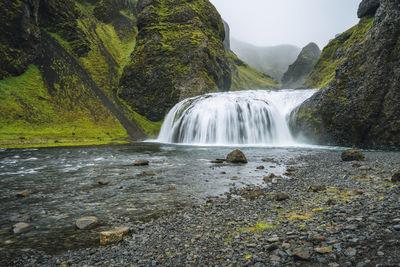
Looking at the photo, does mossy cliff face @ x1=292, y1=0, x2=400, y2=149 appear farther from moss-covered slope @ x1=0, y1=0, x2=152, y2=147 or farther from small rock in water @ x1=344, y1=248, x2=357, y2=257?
moss-covered slope @ x1=0, y1=0, x2=152, y2=147

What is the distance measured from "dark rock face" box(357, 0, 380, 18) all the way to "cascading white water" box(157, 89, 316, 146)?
3023 centimetres

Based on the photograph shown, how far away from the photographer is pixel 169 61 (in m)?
63.0

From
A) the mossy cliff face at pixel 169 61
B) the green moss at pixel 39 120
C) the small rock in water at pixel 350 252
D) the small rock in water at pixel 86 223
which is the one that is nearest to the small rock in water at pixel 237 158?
the small rock in water at pixel 86 223

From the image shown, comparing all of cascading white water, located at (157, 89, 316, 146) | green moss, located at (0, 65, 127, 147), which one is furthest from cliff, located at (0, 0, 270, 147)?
cascading white water, located at (157, 89, 316, 146)

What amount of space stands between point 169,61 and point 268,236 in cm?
6455

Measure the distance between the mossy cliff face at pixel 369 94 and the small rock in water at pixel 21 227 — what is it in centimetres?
2944

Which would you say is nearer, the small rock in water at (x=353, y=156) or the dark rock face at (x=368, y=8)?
the small rock in water at (x=353, y=156)

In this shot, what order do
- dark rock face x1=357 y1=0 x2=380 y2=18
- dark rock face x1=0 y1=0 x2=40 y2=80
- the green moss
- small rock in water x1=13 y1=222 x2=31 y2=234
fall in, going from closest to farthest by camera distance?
small rock in water x1=13 y1=222 x2=31 y2=234, the green moss, dark rock face x1=0 y1=0 x2=40 y2=80, dark rock face x1=357 y1=0 x2=380 y2=18

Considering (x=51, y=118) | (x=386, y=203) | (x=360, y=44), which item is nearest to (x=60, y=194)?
(x=386, y=203)

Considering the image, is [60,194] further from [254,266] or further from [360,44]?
Result: [360,44]

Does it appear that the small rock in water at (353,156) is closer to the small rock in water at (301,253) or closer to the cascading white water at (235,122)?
the small rock in water at (301,253)

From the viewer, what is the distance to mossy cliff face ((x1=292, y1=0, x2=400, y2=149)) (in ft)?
70.4

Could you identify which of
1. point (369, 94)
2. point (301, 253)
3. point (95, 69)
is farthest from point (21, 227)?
point (95, 69)

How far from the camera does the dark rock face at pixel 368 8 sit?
165ft
